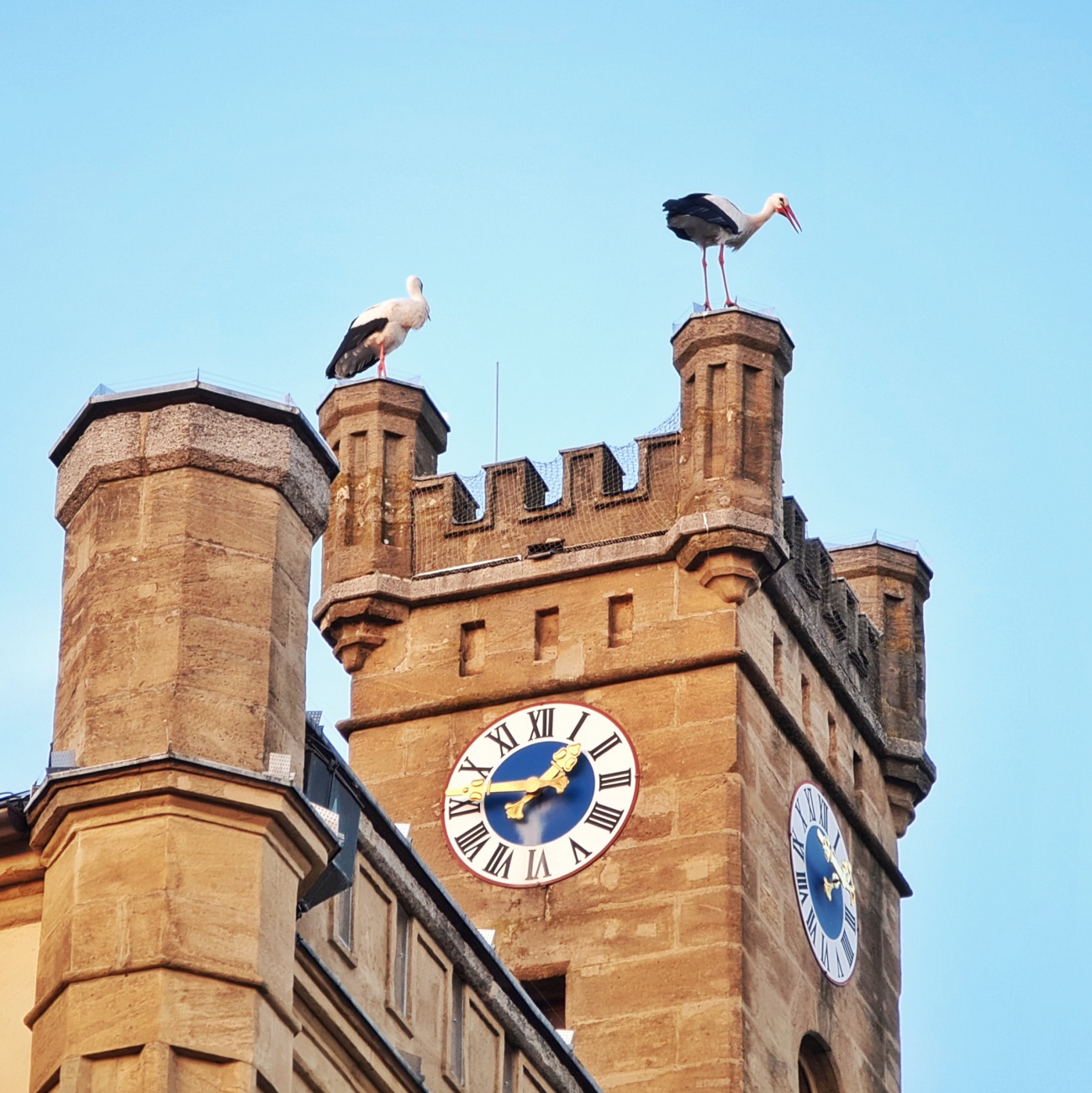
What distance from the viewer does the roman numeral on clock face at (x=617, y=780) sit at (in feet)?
128

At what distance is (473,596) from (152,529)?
71.2 ft

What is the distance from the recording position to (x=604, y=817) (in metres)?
38.8

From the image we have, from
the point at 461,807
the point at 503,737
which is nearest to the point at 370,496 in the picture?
the point at 503,737

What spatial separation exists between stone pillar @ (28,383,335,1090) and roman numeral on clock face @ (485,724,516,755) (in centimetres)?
1983

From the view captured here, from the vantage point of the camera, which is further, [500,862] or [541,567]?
[541,567]

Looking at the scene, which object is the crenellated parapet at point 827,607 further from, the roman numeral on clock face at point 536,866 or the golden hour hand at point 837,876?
the roman numeral on clock face at point 536,866

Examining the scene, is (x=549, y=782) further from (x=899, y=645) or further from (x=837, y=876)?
(x=899, y=645)

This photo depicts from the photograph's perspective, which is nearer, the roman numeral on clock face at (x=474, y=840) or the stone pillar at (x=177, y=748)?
the stone pillar at (x=177, y=748)

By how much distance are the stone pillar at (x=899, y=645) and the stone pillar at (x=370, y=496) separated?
520 cm

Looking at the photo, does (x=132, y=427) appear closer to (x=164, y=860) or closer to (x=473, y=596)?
(x=164, y=860)

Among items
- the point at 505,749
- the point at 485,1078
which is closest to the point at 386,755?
the point at 505,749

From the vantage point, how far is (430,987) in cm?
2147

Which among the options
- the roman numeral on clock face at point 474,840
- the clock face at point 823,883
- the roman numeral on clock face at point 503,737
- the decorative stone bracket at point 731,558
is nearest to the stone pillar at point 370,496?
the roman numeral on clock face at point 503,737

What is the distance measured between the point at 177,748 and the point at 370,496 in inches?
928
